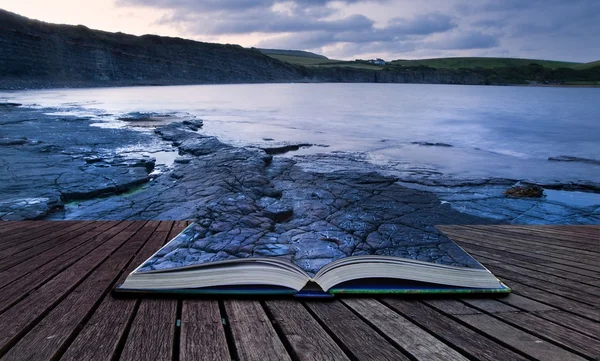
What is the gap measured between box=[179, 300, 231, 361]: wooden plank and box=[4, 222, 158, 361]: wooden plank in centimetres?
51

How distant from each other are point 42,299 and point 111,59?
281ft

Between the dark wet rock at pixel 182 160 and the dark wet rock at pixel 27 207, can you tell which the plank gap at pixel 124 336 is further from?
the dark wet rock at pixel 182 160

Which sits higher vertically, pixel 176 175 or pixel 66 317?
pixel 66 317

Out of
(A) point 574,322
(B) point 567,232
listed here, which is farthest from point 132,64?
(A) point 574,322

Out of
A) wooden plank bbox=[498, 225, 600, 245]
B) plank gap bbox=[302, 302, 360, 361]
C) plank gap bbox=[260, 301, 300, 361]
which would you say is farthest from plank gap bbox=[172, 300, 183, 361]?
wooden plank bbox=[498, 225, 600, 245]

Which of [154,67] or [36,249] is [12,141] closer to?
[36,249]

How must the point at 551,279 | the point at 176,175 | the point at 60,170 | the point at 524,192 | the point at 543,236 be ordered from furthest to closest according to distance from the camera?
the point at 176,175 → the point at 60,170 → the point at 524,192 → the point at 543,236 → the point at 551,279

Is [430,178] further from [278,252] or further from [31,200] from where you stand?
[31,200]

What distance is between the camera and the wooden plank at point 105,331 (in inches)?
68.7

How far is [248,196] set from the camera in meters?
7.54

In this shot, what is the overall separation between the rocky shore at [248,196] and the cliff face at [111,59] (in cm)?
5922

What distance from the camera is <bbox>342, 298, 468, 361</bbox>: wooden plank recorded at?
5.86 feet

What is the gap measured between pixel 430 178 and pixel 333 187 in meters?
3.08

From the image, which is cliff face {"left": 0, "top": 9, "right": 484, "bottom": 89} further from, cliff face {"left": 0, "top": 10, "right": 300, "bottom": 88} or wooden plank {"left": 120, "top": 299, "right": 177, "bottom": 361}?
wooden plank {"left": 120, "top": 299, "right": 177, "bottom": 361}
